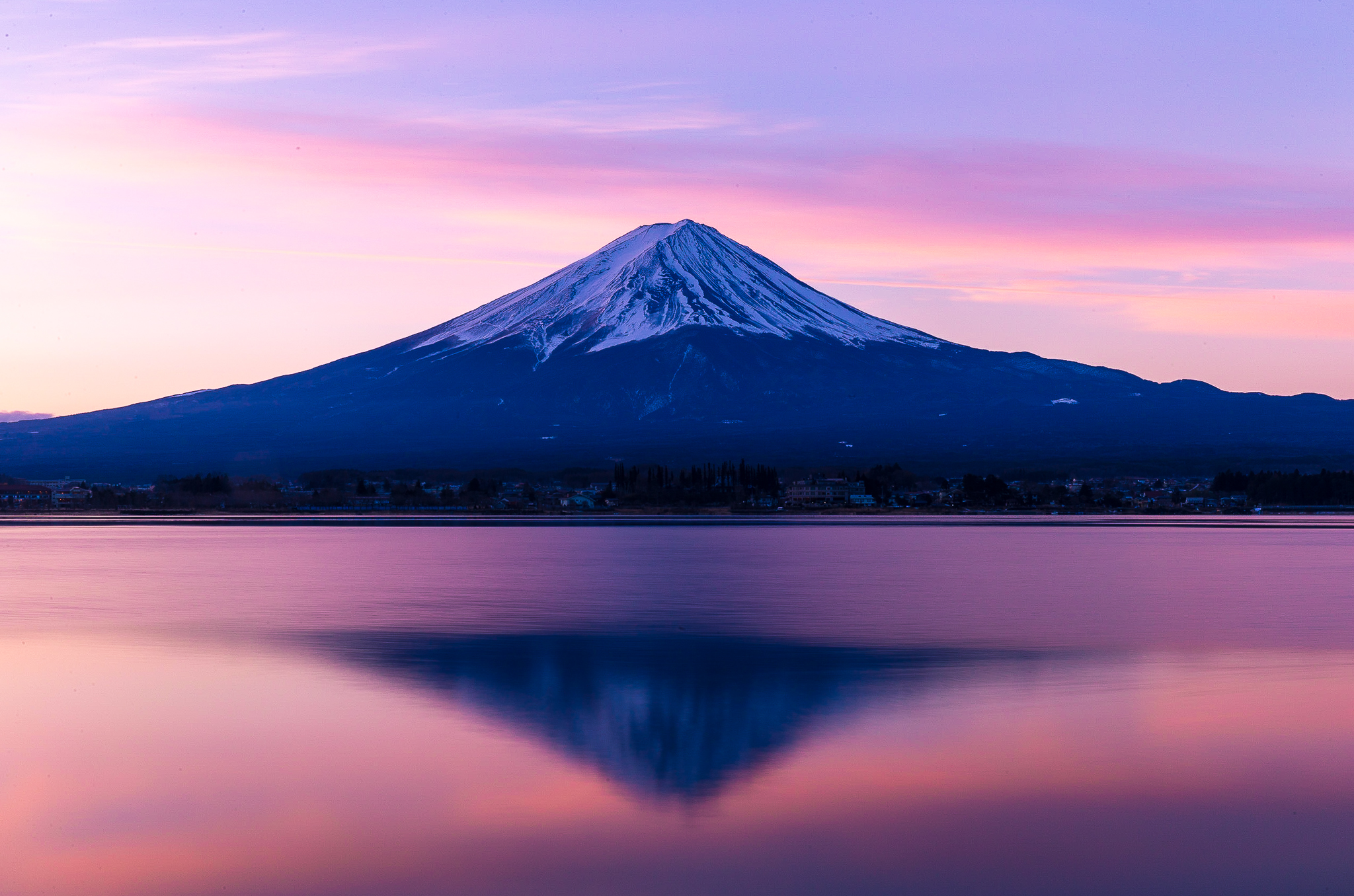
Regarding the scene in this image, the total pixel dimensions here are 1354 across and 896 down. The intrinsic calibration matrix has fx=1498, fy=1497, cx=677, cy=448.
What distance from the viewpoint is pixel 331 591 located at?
1364 inches

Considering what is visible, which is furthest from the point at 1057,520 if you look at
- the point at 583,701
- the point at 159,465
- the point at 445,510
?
the point at 159,465

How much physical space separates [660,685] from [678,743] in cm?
405

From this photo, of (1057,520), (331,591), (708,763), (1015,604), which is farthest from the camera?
(1057,520)

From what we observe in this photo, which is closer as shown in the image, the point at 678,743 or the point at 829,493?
the point at 678,743

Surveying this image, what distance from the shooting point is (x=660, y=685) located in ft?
63.5

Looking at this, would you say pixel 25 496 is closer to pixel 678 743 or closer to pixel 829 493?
pixel 829 493

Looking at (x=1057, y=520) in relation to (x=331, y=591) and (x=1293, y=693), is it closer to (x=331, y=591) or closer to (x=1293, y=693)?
(x=331, y=591)

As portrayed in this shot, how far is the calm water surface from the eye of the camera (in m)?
10.9

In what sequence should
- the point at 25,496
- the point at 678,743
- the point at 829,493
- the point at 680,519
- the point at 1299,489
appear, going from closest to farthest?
1. the point at 678,743
2. the point at 680,519
3. the point at 829,493
4. the point at 1299,489
5. the point at 25,496

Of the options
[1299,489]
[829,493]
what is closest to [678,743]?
[829,493]

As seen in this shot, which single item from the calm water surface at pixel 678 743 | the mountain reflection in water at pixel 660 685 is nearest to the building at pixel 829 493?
the calm water surface at pixel 678 743

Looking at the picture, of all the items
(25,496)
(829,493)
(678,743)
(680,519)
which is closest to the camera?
(678,743)

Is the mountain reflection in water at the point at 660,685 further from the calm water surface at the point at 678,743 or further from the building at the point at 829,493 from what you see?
the building at the point at 829,493

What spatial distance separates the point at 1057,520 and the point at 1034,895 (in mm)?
93076
